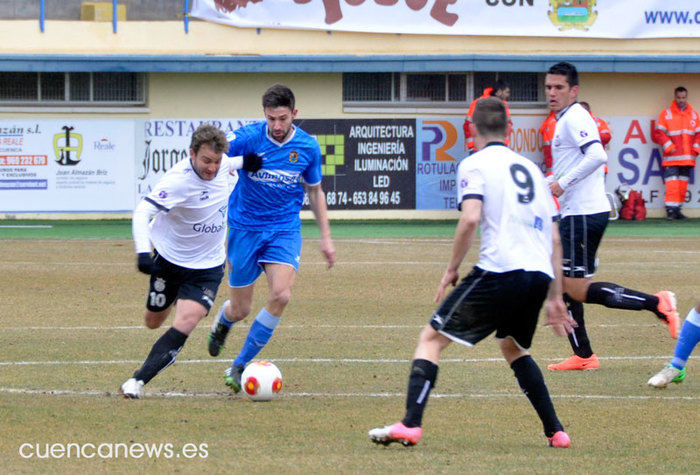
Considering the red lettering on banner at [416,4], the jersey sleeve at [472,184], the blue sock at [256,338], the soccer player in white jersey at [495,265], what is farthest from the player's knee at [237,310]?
the red lettering on banner at [416,4]

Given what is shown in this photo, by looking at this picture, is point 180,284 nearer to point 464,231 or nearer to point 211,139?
point 211,139

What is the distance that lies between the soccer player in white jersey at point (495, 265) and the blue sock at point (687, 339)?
2332 millimetres

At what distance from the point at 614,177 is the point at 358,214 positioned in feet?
19.5

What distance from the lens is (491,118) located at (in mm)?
6168

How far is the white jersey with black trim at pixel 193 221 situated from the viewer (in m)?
7.90

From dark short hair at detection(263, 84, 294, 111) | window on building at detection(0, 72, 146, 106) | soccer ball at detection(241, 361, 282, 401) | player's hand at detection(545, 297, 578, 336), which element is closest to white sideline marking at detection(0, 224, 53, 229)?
window on building at detection(0, 72, 146, 106)

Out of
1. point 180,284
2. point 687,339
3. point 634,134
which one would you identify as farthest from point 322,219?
point 634,134

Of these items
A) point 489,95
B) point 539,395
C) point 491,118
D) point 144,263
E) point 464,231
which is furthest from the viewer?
point 489,95

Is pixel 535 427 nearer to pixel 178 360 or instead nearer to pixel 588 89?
pixel 178 360

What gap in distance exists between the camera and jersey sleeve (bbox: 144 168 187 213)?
7.74 m

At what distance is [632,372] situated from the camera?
8914 millimetres

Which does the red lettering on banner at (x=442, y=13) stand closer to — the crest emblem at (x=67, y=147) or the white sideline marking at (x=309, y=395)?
the crest emblem at (x=67, y=147)

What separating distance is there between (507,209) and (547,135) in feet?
61.6

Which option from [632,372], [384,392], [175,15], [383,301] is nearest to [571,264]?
[632,372]
